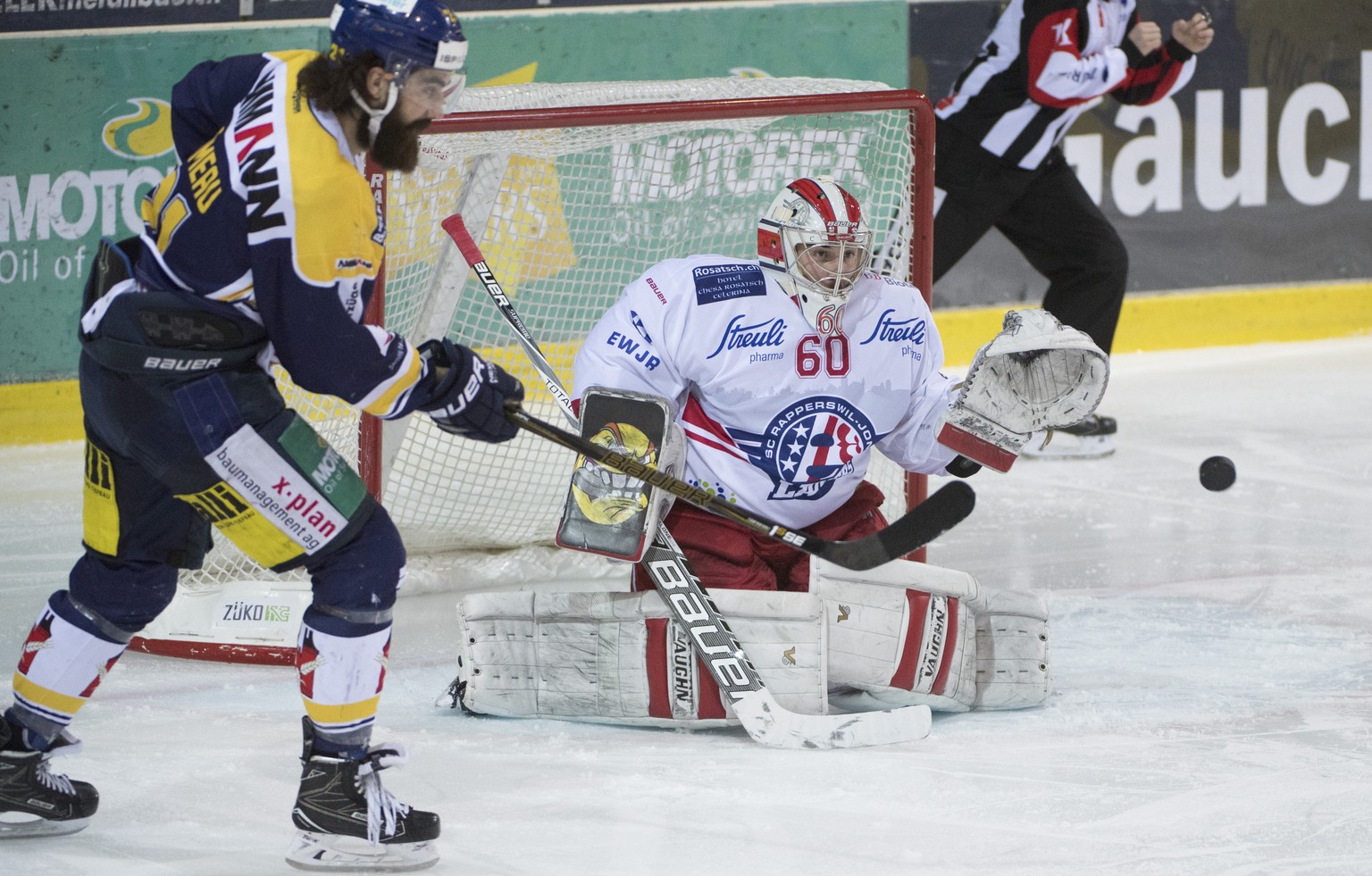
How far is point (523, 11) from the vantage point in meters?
5.53

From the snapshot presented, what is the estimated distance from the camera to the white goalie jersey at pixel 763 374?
3.05m

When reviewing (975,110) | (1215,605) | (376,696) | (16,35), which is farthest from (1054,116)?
(376,696)

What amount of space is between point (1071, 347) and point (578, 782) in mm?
971

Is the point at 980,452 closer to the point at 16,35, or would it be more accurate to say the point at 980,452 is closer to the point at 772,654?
the point at 772,654

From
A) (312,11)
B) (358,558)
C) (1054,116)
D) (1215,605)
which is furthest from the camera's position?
(312,11)

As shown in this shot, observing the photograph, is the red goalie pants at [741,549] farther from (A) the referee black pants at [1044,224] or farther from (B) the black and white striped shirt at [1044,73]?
(B) the black and white striped shirt at [1044,73]

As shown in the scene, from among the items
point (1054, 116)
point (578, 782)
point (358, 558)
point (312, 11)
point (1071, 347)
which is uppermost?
point (312, 11)

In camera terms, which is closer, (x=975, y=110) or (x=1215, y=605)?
(x=1215, y=605)

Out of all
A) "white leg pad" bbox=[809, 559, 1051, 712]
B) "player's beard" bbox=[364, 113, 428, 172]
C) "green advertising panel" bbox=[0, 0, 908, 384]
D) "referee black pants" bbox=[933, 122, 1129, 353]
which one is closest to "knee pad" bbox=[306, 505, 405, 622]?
"player's beard" bbox=[364, 113, 428, 172]

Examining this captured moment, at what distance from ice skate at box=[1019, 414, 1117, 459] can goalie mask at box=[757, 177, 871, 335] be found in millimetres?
2160

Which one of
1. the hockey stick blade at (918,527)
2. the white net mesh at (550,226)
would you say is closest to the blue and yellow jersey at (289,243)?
the hockey stick blade at (918,527)

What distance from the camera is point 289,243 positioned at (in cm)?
A: 215

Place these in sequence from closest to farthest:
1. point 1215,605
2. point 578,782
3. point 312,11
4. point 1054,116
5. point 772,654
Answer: point 578,782 → point 772,654 → point 1215,605 → point 1054,116 → point 312,11

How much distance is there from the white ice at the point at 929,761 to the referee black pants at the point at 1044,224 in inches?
36.1
